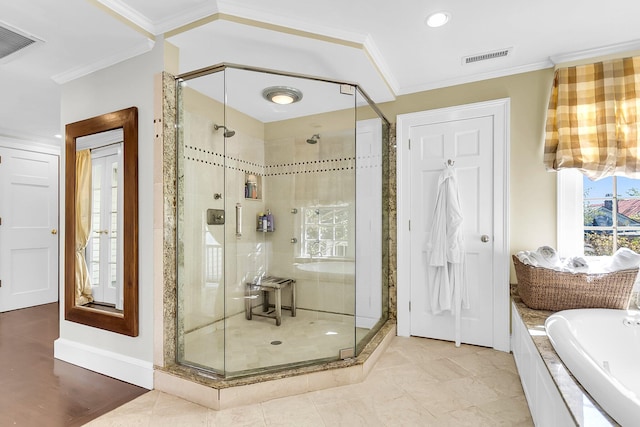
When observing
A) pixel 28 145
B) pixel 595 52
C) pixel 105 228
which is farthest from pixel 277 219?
pixel 28 145

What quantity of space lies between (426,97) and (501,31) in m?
0.86

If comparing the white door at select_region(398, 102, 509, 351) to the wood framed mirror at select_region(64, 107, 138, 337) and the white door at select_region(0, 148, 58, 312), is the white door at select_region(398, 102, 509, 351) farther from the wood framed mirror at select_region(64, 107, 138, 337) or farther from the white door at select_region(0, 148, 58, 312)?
the white door at select_region(0, 148, 58, 312)

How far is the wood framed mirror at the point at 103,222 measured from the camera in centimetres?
219

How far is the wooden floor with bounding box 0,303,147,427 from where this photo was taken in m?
1.81

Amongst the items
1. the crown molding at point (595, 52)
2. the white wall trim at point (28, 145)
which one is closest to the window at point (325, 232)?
the crown molding at point (595, 52)

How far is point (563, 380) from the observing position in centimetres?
124

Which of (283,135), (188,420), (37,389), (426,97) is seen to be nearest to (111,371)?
(37,389)

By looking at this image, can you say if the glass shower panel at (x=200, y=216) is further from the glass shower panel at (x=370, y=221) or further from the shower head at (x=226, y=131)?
the glass shower panel at (x=370, y=221)

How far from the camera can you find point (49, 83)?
271 cm

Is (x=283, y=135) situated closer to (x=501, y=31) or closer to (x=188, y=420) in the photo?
(x=501, y=31)

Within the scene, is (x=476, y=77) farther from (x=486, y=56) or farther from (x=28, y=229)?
(x=28, y=229)

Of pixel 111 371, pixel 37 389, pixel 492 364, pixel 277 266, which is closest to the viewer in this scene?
pixel 37 389

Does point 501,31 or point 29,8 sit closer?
point 29,8

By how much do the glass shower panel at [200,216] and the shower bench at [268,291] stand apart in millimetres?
333
